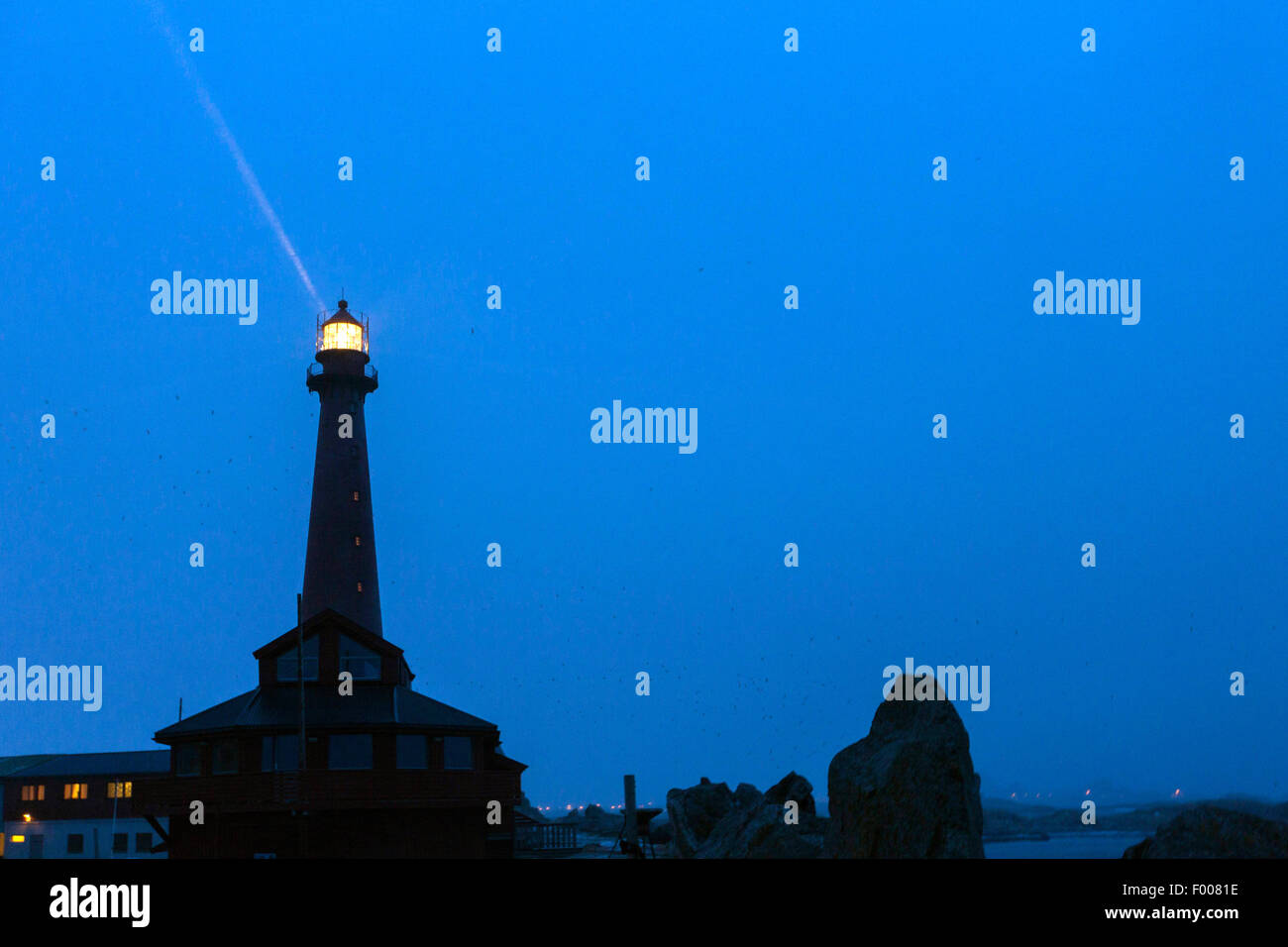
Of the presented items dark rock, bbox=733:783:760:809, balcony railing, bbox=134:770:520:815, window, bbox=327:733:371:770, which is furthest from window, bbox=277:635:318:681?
dark rock, bbox=733:783:760:809

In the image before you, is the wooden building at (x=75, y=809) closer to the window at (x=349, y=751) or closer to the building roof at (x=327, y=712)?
the building roof at (x=327, y=712)

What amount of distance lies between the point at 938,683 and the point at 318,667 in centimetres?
2963

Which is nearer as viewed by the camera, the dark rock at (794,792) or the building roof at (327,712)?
the dark rock at (794,792)

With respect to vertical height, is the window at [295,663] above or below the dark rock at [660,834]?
above

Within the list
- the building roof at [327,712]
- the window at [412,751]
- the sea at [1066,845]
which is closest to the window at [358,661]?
the building roof at [327,712]

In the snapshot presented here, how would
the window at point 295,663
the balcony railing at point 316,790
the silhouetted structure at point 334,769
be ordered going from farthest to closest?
the window at point 295,663, the silhouetted structure at point 334,769, the balcony railing at point 316,790

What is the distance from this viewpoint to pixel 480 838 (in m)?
46.8

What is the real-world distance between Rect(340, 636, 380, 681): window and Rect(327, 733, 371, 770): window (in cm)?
354

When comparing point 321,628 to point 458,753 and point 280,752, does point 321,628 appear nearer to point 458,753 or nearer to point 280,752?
point 280,752

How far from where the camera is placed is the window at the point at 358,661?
4791 cm

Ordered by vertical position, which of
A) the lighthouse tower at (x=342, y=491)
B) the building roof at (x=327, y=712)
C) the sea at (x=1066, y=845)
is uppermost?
the lighthouse tower at (x=342, y=491)

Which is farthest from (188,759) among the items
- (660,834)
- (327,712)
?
(660,834)

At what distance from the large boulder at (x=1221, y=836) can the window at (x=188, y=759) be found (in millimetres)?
38252
